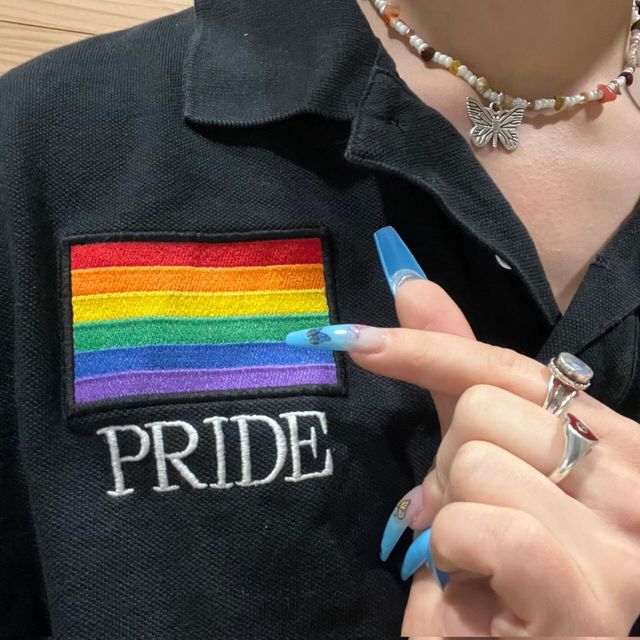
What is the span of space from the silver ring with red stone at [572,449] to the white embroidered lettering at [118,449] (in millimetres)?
258

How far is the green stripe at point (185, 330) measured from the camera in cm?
43

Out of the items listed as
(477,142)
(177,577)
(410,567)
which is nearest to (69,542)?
(177,577)

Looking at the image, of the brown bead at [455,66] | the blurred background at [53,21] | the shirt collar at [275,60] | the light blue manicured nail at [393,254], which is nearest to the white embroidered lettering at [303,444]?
the light blue manicured nail at [393,254]

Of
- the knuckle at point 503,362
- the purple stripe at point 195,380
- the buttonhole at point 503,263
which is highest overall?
the buttonhole at point 503,263

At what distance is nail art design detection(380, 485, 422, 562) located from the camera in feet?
1.46

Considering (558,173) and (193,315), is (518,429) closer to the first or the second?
(193,315)

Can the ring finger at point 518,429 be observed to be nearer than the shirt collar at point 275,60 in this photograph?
Yes

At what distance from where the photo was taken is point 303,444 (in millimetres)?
449

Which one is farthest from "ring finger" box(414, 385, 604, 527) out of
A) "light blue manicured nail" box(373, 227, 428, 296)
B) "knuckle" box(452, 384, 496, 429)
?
"light blue manicured nail" box(373, 227, 428, 296)

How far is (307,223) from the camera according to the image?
47 centimetres

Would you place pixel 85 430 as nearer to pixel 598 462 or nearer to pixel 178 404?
pixel 178 404

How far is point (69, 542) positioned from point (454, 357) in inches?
11.4

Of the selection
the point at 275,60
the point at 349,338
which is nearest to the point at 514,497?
the point at 349,338

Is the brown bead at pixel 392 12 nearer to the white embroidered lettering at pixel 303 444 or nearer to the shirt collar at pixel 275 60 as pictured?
the shirt collar at pixel 275 60
